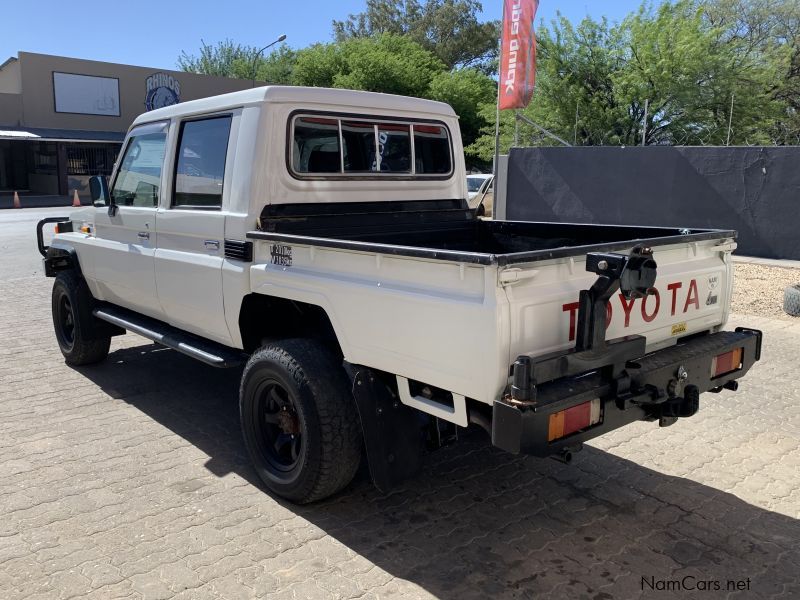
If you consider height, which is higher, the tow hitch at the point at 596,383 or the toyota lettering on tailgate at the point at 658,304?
the toyota lettering on tailgate at the point at 658,304

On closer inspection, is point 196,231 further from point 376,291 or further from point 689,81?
point 689,81

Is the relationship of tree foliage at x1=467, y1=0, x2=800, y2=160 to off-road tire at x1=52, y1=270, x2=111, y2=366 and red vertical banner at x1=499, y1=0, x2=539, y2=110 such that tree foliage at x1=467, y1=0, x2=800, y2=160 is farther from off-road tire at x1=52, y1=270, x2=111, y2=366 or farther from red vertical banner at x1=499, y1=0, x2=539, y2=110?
off-road tire at x1=52, y1=270, x2=111, y2=366

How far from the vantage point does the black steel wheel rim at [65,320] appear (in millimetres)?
6252

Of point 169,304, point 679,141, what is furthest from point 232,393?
point 679,141

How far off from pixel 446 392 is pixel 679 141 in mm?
19537

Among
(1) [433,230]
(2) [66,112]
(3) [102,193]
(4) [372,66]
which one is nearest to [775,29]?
(4) [372,66]

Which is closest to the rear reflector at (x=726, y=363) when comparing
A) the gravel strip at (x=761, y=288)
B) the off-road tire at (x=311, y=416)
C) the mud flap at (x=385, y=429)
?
the mud flap at (x=385, y=429)

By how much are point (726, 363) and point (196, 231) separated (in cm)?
318

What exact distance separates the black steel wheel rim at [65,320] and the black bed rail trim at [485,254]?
3.20 m

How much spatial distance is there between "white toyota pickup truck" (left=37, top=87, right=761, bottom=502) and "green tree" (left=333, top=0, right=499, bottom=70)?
5134cm

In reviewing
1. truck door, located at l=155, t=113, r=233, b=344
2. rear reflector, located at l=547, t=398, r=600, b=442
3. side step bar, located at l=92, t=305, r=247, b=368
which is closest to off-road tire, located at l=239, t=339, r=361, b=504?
side step bar, located at l=92, t=305, r=247, b=368

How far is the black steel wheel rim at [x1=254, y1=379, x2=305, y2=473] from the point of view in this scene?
370 cm

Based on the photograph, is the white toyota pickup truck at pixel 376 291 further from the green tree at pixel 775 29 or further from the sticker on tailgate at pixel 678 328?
the green tree at pixel 775 29

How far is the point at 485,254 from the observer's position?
2668 millimetres
